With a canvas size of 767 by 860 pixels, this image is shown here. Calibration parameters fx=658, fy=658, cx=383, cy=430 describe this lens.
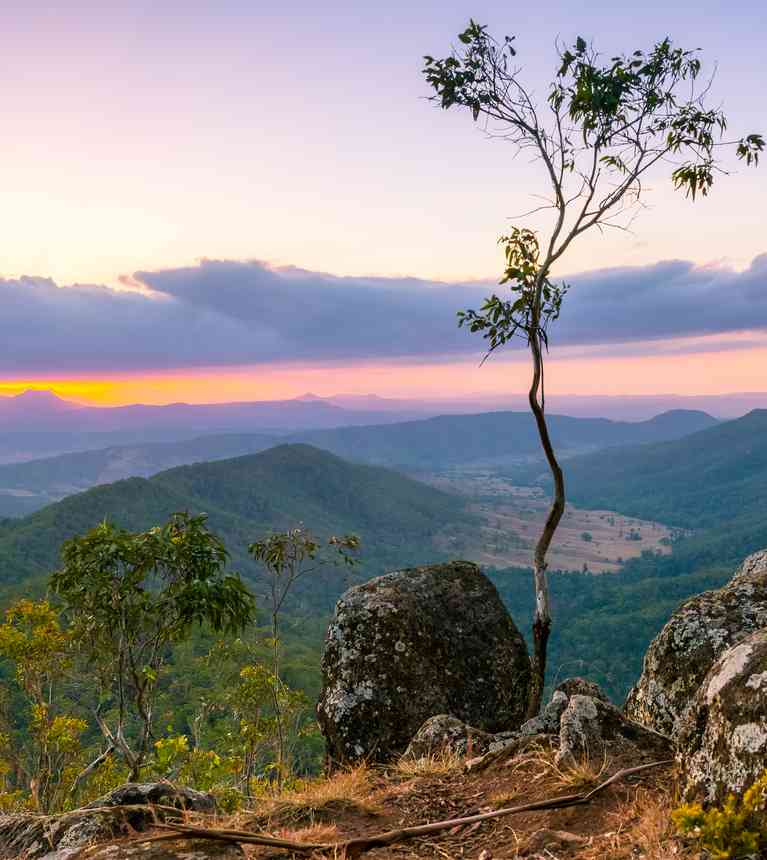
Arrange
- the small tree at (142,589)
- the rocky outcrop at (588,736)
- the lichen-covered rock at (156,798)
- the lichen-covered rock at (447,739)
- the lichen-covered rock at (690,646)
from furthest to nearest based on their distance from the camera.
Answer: the small tree at (142,589) < the lichen-covered rock at (447,739) < the lichen-covered rock at (690,646) < the rocky outcrop at (588,736) < the lichen-covered rock at (156,798)

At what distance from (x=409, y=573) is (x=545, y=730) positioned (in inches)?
284

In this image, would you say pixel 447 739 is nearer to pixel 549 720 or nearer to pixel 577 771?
pixel 549 720

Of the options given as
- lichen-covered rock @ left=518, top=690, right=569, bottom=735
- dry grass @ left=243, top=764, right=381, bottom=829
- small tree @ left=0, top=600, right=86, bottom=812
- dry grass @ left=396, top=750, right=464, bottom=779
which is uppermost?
dry grass @ left=243, top=764, right=381, bottom=829

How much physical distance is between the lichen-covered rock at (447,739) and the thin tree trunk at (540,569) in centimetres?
396

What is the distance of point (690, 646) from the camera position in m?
9.50

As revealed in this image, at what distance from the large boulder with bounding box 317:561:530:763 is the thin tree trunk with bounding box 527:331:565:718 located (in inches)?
31.9

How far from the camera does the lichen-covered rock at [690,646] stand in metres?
9.28

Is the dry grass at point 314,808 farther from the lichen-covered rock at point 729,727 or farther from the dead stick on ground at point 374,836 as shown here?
the lichen-covered rock at point 729,727

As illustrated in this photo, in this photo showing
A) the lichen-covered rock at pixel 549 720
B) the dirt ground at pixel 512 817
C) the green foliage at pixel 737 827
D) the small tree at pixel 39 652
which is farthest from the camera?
the small tree at pixel 39 652

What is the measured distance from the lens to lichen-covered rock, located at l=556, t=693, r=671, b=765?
735cm

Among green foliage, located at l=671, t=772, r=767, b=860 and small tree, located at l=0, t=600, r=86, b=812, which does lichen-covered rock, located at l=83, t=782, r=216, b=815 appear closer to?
green foliage, located at l=671, t=772, r=767, b=860

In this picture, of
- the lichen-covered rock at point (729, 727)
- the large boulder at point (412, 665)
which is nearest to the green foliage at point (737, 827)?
the lichen-covered rock at point (729, 727)

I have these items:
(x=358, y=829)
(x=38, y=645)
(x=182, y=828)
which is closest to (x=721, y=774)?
(x=358, y=829)

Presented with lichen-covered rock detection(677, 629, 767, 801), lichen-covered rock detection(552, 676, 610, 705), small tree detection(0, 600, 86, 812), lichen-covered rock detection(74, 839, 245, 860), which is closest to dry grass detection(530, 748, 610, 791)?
lichen-covered rock detection(677, 629, 767, 801)
